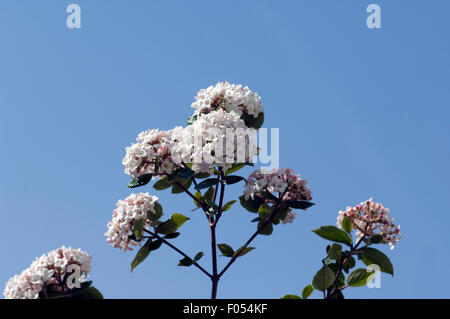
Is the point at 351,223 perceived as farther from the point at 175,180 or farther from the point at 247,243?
the point at 175,180

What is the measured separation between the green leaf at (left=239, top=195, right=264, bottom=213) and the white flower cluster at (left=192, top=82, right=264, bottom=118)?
1.01 metres

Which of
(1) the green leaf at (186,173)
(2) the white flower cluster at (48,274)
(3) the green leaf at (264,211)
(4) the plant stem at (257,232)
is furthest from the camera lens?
(3) the green leaf at (264,211)

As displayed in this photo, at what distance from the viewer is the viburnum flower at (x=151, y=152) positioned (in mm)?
6281

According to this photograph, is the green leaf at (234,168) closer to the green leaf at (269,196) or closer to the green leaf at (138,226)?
the green leaf at (269,196)

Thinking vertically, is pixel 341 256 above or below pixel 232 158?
below

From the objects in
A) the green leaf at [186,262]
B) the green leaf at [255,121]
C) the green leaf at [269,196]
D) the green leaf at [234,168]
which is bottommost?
the green leaf at [186,262]

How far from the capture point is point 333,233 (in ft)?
21.2

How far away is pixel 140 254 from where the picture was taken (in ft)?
21.3

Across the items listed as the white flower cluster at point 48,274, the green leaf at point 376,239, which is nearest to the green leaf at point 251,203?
the green leaf at point 376,239

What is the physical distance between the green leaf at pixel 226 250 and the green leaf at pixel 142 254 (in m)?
0.81

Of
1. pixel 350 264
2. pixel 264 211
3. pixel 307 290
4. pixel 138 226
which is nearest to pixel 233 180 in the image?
pixel 264 211

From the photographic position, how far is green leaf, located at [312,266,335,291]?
20.6 feet
